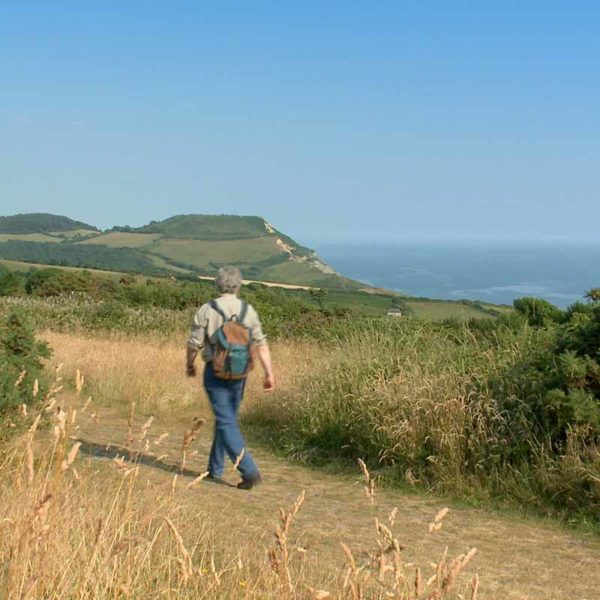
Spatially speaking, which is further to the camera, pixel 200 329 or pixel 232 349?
pixel 200 329

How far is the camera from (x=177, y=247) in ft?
407

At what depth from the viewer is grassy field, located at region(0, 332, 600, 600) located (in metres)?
2.92

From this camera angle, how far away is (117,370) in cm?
1366

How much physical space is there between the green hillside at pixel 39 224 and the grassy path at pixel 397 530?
14470 centimetres

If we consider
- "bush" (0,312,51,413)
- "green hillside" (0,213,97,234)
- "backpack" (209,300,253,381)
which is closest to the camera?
"backpack" (209,300,253,381)

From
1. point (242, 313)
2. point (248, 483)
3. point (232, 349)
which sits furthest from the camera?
point (248, 483)

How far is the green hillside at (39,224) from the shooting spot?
150250mm

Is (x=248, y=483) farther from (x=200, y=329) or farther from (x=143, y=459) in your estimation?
(x=143, y=459)

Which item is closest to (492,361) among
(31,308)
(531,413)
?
(531,413)

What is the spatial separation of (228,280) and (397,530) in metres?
2.58

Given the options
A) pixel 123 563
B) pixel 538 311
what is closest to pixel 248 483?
pixel 123 563

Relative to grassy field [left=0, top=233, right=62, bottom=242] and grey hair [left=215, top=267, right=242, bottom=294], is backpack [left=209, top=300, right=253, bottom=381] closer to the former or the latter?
grey hair [left=215, top=267, right=242, bottom=294]

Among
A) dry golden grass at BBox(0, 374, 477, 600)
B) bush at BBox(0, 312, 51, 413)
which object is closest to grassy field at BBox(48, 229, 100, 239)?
bush at BBox(0, 312, 51, 413)

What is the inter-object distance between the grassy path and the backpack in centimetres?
104
